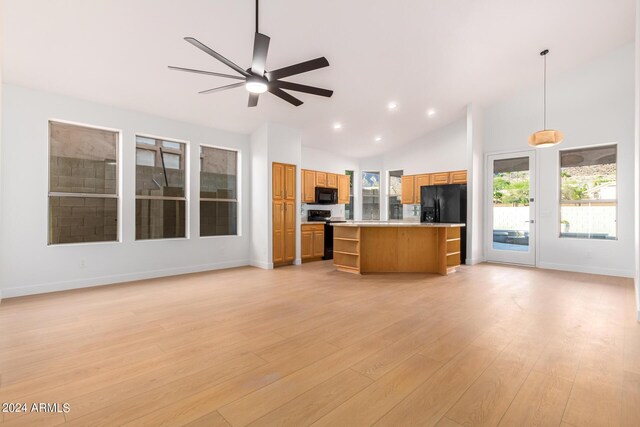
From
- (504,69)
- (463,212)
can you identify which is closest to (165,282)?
(463,212)

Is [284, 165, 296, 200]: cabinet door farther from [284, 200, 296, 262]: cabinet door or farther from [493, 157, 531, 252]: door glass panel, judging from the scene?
[493, 157, 531, 252]: door glass panel

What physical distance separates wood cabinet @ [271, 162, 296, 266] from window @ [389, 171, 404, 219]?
3885 millimetres

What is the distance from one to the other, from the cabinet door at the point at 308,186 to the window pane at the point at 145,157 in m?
3.41

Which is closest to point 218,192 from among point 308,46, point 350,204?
point 308,46

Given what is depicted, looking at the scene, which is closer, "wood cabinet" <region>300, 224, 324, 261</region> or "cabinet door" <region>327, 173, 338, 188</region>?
"wood cabinet" <region>300, 224, 324, 261</region>

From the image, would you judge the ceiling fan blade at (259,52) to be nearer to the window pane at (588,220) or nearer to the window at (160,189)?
the window at (160,189)

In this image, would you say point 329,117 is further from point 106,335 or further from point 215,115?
point 106,335

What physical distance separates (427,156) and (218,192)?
18.5ft

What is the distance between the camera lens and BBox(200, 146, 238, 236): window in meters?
5.96

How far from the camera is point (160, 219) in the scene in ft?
17.7

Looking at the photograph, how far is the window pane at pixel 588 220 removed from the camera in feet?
18.0

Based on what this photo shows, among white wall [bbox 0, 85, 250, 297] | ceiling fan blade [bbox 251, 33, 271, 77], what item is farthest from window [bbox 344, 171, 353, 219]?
ceiling fan blade [bbox 251, 33, 271, 77]

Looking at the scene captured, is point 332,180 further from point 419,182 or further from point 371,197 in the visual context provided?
point 419,182

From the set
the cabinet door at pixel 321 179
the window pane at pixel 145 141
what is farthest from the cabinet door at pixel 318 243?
the window pane at pixel 145 141
